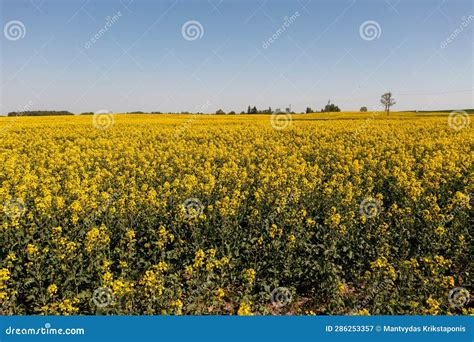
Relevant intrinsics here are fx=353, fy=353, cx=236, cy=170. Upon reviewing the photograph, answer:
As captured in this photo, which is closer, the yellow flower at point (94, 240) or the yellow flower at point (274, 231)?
the yellow flower at point (94, 240)

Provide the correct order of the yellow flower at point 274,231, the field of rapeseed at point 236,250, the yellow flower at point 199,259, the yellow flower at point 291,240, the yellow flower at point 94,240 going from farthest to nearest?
1. the yellow flower at point 274,231
2. the yellow flower at point 291,240
3. the yellow flower at point 94,240
4. the yellow flower at point 199,259
5. the field of rapeseed at point 236,250

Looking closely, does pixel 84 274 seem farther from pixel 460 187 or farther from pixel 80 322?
pixel 460 187

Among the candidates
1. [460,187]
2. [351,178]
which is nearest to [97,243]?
[351,178]

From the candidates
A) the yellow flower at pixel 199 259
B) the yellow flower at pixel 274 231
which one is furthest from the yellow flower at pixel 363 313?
the yellow flower at pixel 199 259

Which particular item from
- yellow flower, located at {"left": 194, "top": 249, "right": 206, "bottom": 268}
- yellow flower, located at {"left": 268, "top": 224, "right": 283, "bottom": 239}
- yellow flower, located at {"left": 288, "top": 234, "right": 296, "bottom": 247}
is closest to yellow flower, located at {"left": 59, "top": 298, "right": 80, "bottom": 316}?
yellow flower, located at {"left": 194, "top": 249, "right": 206, "bottom": 268}

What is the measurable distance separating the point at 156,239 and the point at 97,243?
1140 millimetres

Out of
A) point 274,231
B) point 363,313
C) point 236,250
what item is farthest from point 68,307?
point 363,313

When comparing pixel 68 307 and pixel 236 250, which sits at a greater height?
pixel 236 250

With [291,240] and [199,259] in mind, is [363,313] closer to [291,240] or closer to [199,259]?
[291,240]

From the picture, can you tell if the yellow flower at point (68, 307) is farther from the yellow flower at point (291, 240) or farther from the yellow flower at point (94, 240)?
the yellow flower at point (291, 240)

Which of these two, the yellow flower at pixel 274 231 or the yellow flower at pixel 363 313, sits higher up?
the yellow flower at pixel 274 231

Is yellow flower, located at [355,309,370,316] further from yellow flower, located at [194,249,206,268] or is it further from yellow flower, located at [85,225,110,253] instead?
yellow flower, located at [85,225,110,253]

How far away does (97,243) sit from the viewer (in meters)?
5.49

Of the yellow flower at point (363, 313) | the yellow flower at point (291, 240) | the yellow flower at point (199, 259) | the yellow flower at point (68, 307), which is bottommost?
the yellow flower at point (68, 307)
